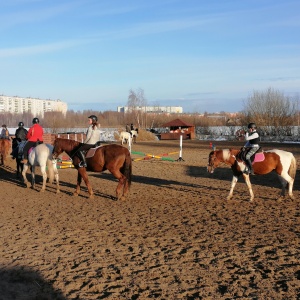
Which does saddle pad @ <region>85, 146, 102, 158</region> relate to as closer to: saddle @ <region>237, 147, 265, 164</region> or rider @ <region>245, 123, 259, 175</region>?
saddle @ <region>237, 147, 265, 164</region>

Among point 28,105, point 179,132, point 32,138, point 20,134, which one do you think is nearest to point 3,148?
point 20,134

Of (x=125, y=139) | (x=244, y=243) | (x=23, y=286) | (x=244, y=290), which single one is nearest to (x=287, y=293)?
(x=244, y=290)

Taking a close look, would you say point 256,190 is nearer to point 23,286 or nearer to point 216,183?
point 216,183

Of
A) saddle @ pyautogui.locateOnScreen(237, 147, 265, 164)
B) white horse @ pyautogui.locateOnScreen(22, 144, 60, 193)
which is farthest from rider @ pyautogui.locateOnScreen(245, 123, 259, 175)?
white horse @ pyautogui.locateOnScreen(22, 144, 60, 193)

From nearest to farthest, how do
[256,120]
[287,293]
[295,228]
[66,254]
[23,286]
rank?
[287,293] → [23,286] → [66,254] → [295,228] → [256,120]

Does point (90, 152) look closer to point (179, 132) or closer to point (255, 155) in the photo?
point (255, 155)

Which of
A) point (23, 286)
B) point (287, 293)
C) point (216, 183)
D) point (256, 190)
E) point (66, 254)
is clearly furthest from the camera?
point (216, 183)

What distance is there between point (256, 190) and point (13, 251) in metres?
8.11

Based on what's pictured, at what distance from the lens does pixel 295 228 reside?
783cm

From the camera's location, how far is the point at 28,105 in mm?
148125

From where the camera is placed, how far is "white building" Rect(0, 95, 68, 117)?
445ft

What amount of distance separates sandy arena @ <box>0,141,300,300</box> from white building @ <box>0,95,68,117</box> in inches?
4772

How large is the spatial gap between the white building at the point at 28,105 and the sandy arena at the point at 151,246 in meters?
121

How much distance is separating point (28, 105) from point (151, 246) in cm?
14887
